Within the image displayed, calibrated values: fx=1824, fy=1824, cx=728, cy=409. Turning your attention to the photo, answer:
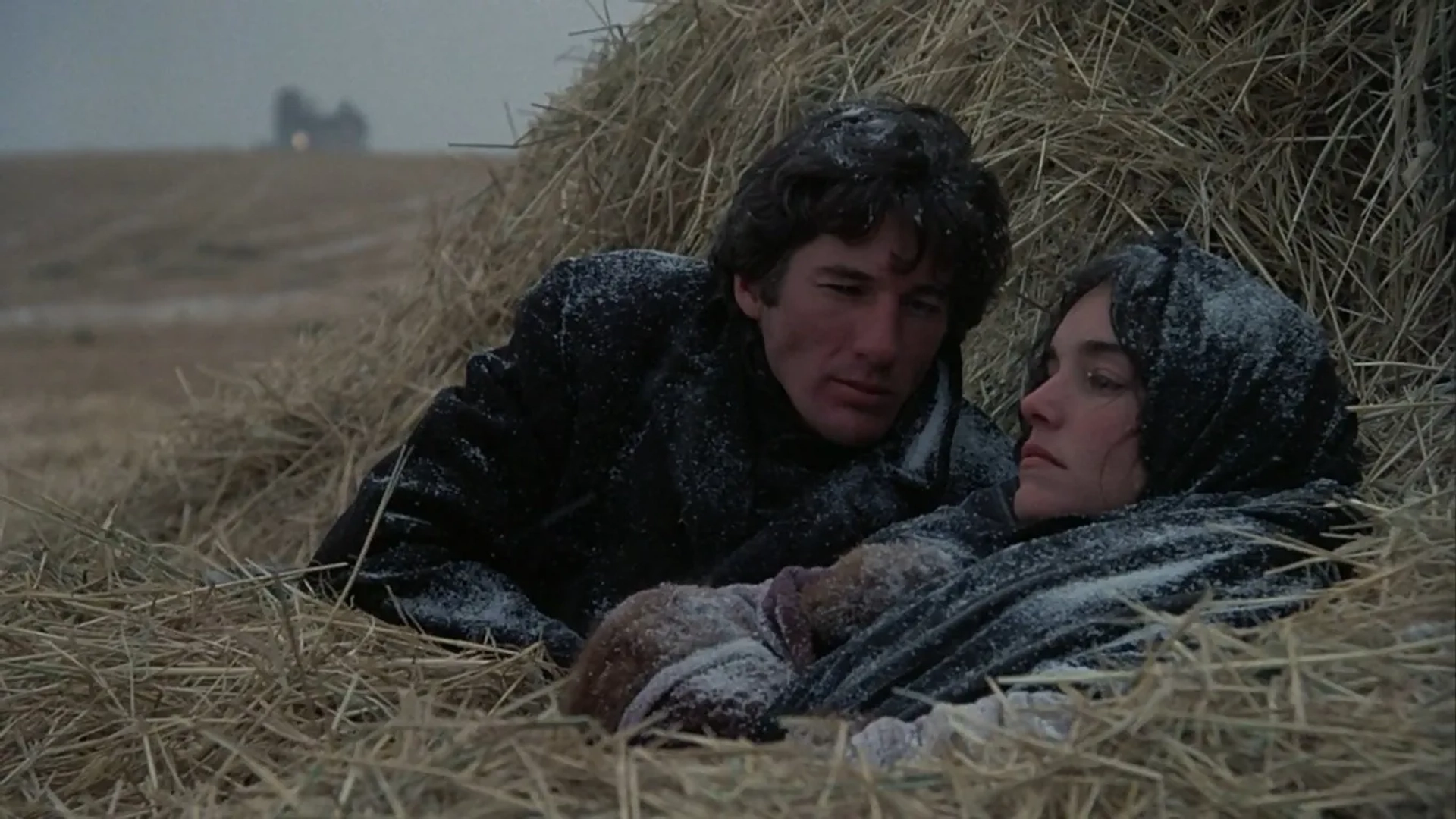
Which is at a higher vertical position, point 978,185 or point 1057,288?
point 978,185

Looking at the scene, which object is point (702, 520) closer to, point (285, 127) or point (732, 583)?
point (732, 583)

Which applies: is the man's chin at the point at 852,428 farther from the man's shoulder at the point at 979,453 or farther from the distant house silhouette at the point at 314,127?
the distant house silhouette at the point at 314,127

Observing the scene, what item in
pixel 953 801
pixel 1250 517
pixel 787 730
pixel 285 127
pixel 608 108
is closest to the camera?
pixel 953 801

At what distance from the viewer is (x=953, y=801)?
1.44m

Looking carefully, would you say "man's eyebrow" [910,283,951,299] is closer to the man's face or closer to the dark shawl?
the man's face

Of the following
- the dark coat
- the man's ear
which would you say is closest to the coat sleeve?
the dark coat

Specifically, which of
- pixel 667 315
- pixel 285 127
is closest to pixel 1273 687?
pixel 667 315

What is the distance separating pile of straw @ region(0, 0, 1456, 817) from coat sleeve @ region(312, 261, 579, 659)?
0.24 ft

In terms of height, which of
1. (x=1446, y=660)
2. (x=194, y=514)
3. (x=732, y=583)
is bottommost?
(x=194, y=514)

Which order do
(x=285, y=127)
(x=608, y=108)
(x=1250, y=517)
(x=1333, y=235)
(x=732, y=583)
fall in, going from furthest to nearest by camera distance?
(x=285, y=127) < (x=608, y=108) < (x=1333, y=235) < (x=732, y=583) < (x=1250, y=517)

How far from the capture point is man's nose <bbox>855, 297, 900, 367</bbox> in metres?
2.28

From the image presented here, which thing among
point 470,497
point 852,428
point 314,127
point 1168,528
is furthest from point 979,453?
point 314,127

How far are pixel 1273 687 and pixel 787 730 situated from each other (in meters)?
0.46

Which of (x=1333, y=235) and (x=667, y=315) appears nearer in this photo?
(x=667, y=315)
